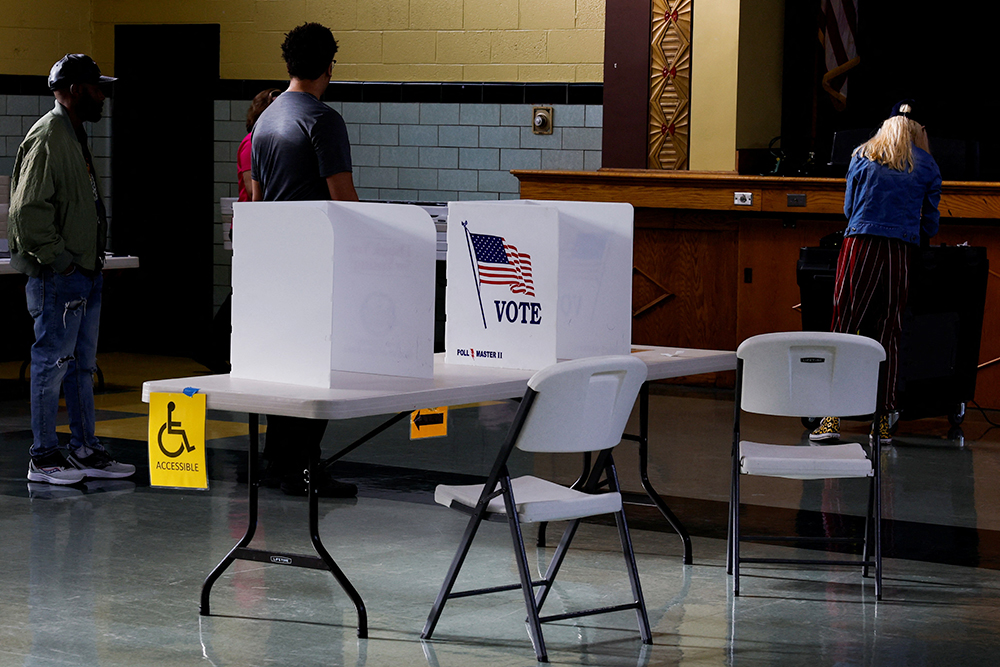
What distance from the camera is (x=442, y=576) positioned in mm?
4434

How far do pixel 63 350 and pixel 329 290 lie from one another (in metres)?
2.09

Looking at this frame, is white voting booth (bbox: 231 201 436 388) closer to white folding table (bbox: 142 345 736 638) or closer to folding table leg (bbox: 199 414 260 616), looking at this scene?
white folding table (bbox: 142 345 736 638)

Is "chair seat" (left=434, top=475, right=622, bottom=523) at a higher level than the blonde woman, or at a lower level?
lower

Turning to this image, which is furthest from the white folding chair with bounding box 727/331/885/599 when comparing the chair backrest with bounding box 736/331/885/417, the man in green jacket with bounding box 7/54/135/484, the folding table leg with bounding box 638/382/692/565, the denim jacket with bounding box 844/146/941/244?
the man in green jacket with bounding box 7/54/135/484

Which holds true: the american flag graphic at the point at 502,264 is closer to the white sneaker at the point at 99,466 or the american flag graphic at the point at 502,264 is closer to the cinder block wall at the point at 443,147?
the white sneaker at the point at 99,466

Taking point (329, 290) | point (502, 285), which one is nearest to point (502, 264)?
point (502, 285)

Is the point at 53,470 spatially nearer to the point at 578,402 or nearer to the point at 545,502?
the point at 545,502

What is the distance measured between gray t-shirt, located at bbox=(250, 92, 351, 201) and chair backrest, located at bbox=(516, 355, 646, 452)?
183 centimetres

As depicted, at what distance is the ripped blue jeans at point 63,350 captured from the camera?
17.9 feet

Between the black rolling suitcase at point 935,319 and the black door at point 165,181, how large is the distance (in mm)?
4608

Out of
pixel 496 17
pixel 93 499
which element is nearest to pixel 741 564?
pixel 93 499

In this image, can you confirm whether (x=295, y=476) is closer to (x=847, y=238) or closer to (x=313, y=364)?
(x=313, y=364)

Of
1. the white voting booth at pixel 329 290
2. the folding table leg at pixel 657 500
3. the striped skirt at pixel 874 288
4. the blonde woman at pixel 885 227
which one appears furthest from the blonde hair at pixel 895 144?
the white voting booth at pixel 329 290

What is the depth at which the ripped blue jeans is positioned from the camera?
5.45 meters
